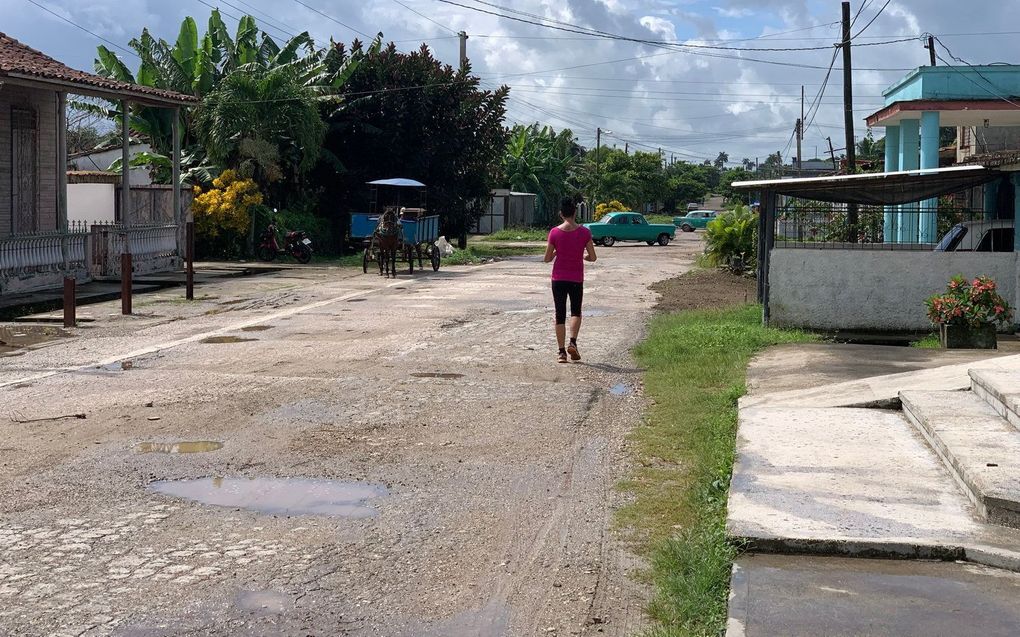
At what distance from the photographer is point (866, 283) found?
16359 mm

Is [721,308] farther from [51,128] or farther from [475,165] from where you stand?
[475,165]

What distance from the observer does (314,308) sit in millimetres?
18812

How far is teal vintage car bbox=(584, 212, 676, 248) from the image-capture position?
5019 centimetres

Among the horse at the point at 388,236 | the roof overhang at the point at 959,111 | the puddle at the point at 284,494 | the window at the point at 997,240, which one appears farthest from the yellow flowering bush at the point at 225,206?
the puddle at the point at 284,494

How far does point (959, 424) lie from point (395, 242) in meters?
19.6

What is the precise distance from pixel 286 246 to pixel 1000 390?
25821mm

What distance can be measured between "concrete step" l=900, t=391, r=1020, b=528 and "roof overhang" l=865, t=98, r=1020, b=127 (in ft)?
58.3

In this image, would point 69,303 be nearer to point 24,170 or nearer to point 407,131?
point 24,170

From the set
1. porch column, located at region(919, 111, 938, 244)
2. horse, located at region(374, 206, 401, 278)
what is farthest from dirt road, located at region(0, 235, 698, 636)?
porch column, located at region(919, 111, 938, 244)

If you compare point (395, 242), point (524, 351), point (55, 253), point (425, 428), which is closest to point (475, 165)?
point (395, 242)

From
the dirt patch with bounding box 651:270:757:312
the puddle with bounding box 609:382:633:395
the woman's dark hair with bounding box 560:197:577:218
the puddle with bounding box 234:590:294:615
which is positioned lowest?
the puddle with bounding box 234:590:294:615

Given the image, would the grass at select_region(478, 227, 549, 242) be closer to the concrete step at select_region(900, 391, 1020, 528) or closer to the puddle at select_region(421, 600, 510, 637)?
the concrete step at select_region(900, 391, 1020, 528)

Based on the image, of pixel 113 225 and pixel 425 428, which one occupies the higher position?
pixel 113 225

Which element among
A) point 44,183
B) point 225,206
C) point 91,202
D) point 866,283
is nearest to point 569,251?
point 866,283
